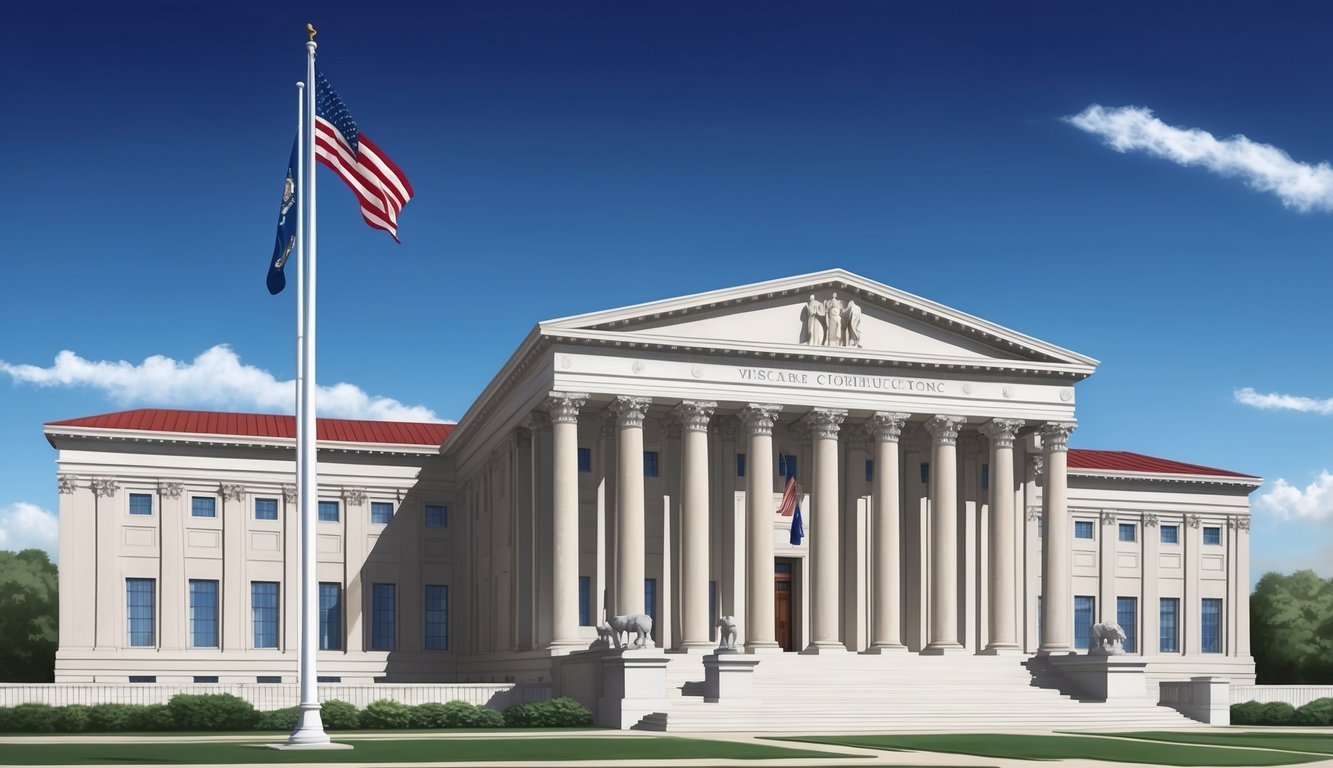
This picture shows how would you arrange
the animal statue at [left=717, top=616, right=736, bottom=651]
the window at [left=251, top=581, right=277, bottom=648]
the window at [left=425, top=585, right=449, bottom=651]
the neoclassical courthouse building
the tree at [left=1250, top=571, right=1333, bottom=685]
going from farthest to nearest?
the tree at [left=1250, top=571, right=1333, bottom=685], the window at [left=425, top=585, right=449, bottom=651], the window at [left=251, top=581, right=277, bottom=648], the neoclassical courthouse building, the animal statue at [left=717, top=616, right=736, bottom=651]

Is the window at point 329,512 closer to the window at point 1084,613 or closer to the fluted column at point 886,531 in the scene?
the fluted column at point 886,531

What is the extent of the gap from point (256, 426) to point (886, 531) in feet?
117

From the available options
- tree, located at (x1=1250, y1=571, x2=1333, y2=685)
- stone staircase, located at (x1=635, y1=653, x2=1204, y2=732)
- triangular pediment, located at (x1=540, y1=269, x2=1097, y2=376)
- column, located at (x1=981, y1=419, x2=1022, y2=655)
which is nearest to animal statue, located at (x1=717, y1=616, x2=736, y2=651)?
stone staircase, located at (x1=635, y1=653, x2=1204, y2=732)

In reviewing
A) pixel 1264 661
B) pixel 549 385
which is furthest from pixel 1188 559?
pixel 549 385

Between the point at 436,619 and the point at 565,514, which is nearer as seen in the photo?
the point at 565,514

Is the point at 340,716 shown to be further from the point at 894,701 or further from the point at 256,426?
the point at 256,426

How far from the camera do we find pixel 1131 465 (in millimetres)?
86188

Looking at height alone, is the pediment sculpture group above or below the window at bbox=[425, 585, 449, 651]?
above

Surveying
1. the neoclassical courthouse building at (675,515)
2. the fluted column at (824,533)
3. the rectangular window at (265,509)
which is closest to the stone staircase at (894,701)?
the fluted column at (824,533)

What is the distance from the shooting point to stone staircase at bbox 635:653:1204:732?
49.0m

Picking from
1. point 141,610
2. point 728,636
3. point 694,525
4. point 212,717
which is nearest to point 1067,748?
point 728,636

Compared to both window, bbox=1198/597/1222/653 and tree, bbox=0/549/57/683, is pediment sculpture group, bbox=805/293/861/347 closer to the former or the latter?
window, bbox=1198/597/1222/653

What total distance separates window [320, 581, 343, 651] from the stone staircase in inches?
1088

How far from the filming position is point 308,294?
35531mm
